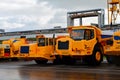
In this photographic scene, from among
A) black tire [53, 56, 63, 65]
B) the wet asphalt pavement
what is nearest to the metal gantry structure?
black tire [53, 56, 63, 65]

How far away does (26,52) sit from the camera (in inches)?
1071

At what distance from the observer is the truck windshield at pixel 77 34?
25.2 meters

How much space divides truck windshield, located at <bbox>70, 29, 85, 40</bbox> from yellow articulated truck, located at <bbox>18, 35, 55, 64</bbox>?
226 cm

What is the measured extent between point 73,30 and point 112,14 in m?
9.69

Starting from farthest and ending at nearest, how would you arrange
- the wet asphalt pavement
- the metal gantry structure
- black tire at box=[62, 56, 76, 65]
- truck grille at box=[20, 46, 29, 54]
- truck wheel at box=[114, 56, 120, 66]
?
the metal gantry structure → truck grille at box=[20, 46, 29, 54] → black tire at box=[62, 56, 76, 65] → truck wheel at box=[114, 56, 120, 66] → the wet asphalt pavement

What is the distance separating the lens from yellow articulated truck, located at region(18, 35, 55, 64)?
1053 inches

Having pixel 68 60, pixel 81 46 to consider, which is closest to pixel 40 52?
pixel 68 60

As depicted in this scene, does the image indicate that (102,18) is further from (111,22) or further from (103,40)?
(103,40)

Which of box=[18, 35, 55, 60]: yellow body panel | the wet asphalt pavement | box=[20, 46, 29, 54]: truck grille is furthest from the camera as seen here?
box=[20, 46, 29, 54]: truck grille

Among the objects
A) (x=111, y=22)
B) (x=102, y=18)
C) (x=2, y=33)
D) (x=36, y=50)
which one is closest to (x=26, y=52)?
(x=36, y=50)

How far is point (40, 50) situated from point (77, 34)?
3.16m

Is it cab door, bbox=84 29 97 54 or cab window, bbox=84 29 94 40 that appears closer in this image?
cab door, bbox=84 29 97 54

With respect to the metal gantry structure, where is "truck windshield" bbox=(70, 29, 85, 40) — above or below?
below

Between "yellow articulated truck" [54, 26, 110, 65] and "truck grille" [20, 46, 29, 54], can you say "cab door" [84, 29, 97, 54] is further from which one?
"truck grille" [20, 46, 29, 54]
